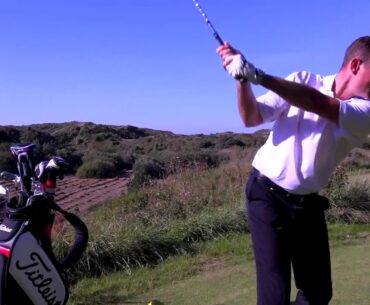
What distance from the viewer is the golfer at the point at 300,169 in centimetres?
319

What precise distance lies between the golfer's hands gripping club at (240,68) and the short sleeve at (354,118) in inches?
20.3

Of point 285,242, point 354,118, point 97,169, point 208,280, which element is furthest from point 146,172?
point 354,118

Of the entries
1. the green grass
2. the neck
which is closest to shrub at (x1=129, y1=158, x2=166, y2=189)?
the green grass

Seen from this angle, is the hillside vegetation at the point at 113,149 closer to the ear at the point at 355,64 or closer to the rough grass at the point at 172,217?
the rough grass at the point at 172,217

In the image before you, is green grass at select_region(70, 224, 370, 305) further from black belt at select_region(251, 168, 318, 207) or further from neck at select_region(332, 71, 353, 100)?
neck at select_region(332, 71, 353, 100)

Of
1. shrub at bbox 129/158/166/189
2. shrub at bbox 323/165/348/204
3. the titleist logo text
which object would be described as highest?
the titleist logo text

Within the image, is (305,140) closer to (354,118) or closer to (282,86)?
(354,118)

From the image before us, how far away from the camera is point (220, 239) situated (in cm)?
863

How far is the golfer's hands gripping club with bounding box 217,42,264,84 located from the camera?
2.79 meters

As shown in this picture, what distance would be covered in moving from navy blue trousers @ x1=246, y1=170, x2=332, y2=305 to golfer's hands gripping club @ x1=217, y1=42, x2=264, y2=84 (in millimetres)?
773

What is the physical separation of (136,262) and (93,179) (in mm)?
11640

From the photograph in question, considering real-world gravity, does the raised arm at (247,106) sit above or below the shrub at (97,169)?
above

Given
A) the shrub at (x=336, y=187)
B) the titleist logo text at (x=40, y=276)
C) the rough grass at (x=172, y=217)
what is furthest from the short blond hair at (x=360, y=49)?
the shrub at (x=336, y=187)

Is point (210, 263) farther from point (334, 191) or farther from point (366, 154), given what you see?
point (366, 154)
